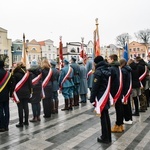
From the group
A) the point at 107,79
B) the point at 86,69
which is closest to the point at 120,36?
the point at 86,69

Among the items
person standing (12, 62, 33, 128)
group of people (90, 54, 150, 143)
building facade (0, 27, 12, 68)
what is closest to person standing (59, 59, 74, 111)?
person standing (12, 62, 33, 128)

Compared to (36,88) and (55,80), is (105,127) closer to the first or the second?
(36,88)

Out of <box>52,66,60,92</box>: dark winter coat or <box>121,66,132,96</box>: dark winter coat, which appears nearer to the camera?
<box>121,66,132,96</box>: dark winter coat

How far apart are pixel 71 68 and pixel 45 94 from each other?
175 cm

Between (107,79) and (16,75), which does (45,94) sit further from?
(107,79)

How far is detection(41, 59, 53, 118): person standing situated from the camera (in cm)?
753

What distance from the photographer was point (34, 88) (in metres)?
7.05

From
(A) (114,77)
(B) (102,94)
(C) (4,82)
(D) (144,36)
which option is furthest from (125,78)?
(D) (144,36)

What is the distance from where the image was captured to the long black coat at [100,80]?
4941 millimetres

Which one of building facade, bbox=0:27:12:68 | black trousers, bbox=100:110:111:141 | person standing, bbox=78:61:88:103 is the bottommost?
black trousers, bbox=100:110:111:141

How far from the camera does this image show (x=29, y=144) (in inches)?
200

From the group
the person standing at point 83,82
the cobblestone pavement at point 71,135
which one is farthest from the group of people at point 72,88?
the person standing at point 83,82

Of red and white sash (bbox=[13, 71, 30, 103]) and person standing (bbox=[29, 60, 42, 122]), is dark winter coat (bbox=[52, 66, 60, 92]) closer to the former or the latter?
person standing (bbox=[29, 60, 42, 122])

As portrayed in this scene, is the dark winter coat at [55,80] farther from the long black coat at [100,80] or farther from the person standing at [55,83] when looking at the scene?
the long black coat at [100,80]
